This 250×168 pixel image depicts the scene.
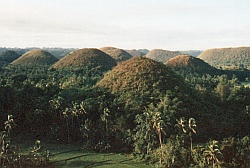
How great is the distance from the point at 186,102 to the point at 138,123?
10751mm

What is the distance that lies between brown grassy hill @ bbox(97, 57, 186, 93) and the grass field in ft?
55.3

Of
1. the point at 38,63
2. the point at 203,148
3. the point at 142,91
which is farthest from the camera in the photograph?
the point at 38,63

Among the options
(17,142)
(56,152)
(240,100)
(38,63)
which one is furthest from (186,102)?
(38,63)

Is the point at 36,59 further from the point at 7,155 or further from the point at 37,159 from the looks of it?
the point at 7,155

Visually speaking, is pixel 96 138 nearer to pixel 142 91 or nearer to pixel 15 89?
pixel 142 91

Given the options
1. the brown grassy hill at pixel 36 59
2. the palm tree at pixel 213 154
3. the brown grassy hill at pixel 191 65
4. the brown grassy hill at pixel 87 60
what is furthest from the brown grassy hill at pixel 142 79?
the brown grassy hill at pixel 36 59

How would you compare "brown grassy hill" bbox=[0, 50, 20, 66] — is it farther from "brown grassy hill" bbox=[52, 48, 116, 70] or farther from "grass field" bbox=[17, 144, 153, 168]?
"grass field" bbox=[17, 144, 153, 168]

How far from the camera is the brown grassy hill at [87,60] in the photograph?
117 m

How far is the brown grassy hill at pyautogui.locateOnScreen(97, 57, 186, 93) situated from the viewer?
61094mm

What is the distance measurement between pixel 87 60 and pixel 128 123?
73.2 m

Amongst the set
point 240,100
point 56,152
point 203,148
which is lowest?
point 56,152

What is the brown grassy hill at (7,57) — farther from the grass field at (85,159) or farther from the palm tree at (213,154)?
the palm tree at (213,154)

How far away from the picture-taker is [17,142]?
50.9m

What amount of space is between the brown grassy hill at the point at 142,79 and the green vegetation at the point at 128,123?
0.19 meters
